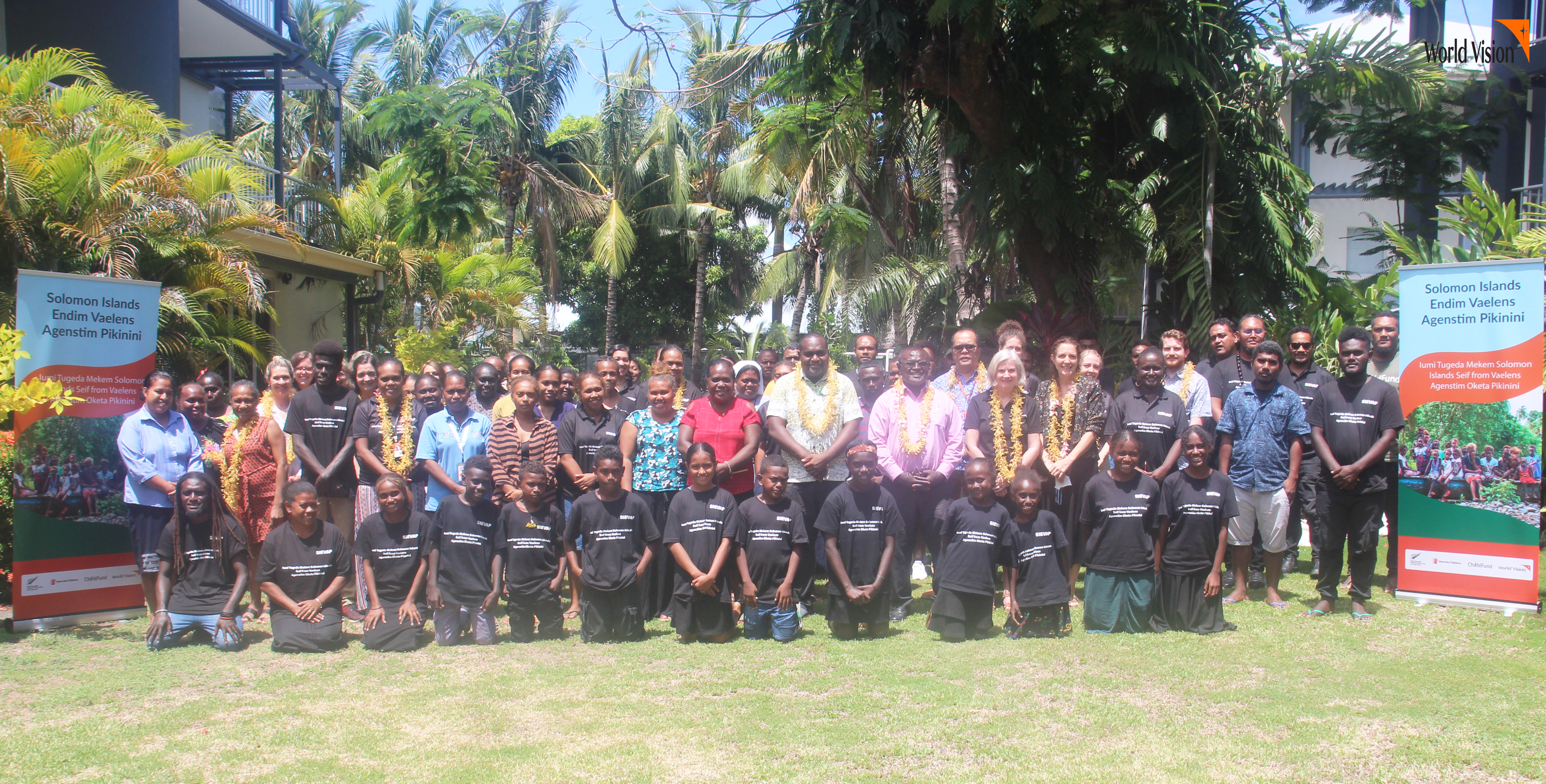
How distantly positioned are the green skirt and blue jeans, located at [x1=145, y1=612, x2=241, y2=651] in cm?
535

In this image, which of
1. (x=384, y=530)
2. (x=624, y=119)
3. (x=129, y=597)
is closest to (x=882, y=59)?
(x=384, y=530)

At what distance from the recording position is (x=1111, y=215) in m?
10.9

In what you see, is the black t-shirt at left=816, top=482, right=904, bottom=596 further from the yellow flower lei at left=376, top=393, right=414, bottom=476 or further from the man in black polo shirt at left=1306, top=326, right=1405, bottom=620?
the yellow flower lei at left=376, top=393, right=414, bottom=476

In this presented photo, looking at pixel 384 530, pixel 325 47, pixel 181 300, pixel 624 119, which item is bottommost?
pixel 384 530

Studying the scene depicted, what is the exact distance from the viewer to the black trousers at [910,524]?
6.89m

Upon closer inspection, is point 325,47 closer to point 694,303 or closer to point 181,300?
point 694,303

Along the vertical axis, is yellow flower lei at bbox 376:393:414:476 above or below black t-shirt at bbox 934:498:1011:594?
above

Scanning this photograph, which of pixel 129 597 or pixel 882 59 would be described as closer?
pixel 129 597

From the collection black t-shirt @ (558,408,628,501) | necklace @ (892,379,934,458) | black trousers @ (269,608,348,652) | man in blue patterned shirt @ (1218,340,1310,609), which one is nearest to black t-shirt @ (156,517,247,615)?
black trousers @ (269,608,348,652)

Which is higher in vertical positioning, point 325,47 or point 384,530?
point 325,47

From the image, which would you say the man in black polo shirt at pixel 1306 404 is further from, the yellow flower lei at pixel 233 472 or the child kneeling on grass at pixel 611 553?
the yellow flower lei at pixel 233 472

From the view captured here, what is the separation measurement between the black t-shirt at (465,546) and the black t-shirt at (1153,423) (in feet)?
14.3

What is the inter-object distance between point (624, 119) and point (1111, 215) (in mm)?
19647

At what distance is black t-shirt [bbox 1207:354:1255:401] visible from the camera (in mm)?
7941
